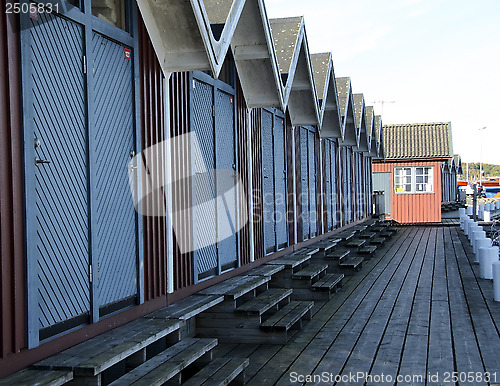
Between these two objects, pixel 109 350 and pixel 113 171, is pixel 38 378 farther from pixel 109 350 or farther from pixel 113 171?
pixel 113 171

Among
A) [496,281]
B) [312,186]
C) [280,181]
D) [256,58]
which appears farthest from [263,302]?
[312,186]

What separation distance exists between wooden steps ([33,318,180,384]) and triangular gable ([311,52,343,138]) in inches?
270

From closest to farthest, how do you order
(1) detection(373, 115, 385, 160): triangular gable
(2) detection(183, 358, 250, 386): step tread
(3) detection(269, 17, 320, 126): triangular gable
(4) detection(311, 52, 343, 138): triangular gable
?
(2) detection(183, 358, 250, 386): step tread → (3) detection(269, 17, 320, 126): triangular gable → (4) detection(311, 52, 343, 138): triangular gable → (1) detection(373, 115, 385, 160): triangular gable

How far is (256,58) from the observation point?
781 centimetres

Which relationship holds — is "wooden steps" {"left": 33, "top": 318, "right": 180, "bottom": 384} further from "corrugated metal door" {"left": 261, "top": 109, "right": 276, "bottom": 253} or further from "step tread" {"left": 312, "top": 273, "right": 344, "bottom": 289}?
"corrugated metal door" {"left": 261, "top": 109, "right": 276, "bottom": 253}

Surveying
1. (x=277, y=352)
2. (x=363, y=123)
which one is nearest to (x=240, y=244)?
(x=277, y=352)

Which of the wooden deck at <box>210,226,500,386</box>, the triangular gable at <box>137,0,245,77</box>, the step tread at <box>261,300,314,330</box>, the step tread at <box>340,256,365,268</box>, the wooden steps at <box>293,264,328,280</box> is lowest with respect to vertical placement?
the wooden deck at <box>210,226,500,386</box>

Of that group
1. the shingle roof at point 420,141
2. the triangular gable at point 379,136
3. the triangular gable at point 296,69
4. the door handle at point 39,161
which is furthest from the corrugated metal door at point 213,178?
the shingle roof at point 420,141

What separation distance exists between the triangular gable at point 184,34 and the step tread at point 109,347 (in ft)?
7.81

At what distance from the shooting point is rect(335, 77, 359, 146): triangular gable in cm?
1405

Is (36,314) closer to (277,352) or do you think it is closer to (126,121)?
(126,121)

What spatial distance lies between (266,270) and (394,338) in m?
2.06

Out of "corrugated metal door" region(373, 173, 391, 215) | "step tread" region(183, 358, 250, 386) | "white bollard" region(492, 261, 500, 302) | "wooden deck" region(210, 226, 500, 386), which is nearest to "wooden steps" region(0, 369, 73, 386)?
"step tread" region(183, 358, 250, 386)

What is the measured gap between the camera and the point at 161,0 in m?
5.42
